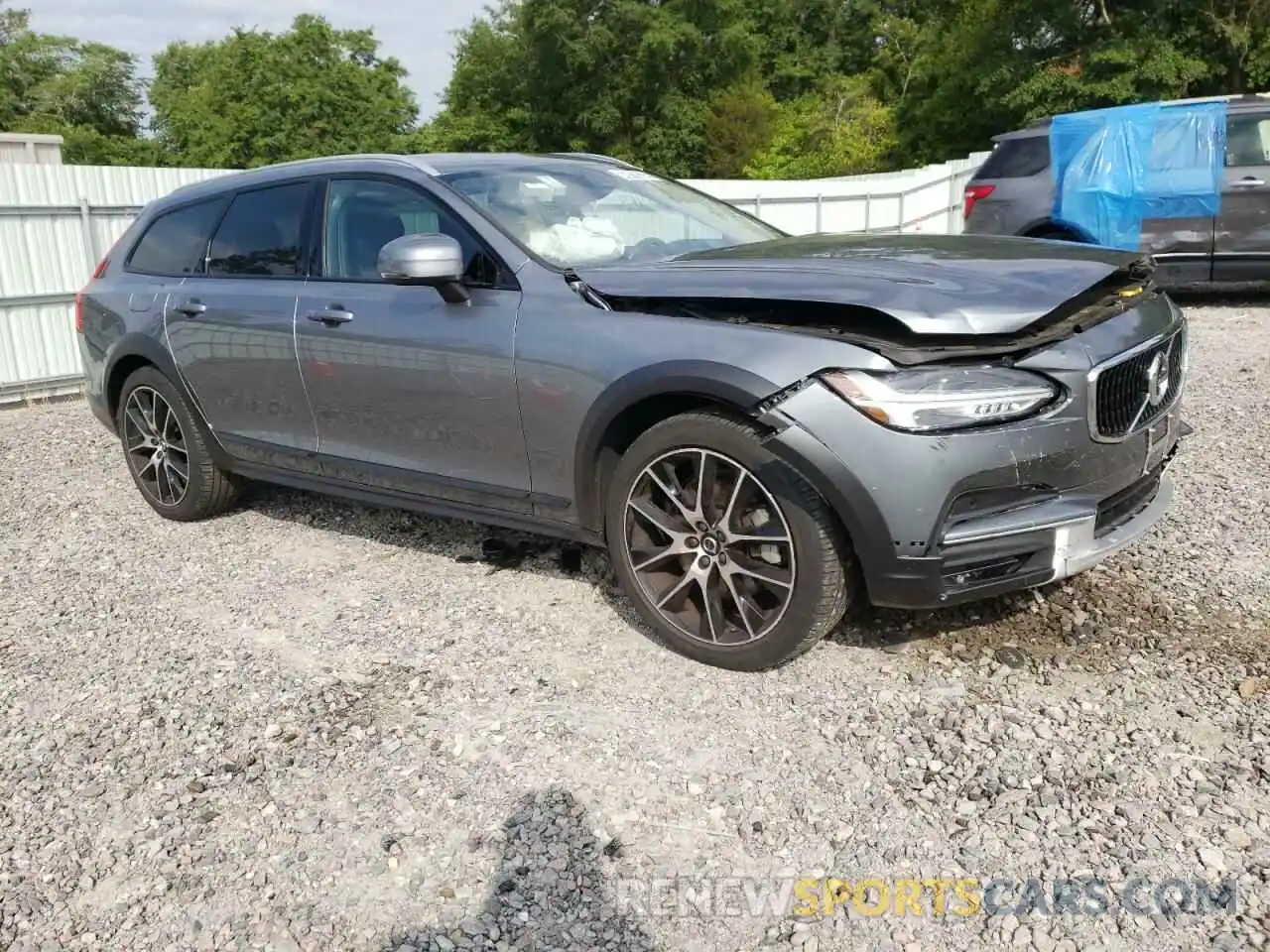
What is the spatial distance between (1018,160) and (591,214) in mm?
8341

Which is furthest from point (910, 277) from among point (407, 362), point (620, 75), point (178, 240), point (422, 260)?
point (620, 75)

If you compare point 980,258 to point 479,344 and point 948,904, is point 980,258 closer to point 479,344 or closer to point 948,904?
point 479,344

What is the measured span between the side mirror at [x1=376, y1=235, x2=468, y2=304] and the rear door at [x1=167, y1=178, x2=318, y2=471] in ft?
3.41

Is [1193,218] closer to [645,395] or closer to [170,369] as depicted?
[645,395]

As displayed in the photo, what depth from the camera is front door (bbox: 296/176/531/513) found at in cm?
388

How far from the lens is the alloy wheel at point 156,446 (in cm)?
544

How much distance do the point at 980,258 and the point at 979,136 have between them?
31936 millimetres

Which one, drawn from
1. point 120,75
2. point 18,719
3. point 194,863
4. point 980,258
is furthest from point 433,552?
point 120,75

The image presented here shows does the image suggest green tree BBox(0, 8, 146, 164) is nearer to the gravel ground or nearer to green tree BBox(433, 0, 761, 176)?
green tree BBox(433, 0, 761, 176)

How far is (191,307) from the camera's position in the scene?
504 cm

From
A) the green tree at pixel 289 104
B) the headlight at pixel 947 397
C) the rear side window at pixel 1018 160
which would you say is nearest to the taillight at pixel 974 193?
the rear side window at pixel 1018 160

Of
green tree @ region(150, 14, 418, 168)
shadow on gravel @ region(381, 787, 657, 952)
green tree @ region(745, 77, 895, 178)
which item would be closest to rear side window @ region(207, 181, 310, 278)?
shadow on gravel @ region(381, 787, 657, 952)

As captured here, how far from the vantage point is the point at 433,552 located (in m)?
4.86

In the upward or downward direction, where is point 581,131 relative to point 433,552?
upward
